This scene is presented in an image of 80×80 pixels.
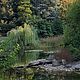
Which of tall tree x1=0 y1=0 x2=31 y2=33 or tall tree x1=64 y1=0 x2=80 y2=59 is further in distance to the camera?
tall tree x1=0 y1=0 x2=31 y2=33

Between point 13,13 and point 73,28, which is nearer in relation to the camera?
point 73,28

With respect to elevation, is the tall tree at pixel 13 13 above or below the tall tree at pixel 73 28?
below

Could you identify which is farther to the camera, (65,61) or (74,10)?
(74,10)

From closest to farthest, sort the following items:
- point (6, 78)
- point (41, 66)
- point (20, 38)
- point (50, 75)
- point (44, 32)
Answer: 1. point (6, 78)
2. point (50, 75)
3. point (41, 66)
4. point (20, 38)
5. point (44, 32)

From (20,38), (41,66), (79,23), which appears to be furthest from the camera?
(20,38)

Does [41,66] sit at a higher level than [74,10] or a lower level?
A: lower

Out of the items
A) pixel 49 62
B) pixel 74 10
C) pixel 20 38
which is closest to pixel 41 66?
pixel 49 62

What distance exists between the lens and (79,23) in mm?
24328

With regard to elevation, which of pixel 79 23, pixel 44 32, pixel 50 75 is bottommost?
pixel 44 32

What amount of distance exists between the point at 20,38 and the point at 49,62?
7.93 m

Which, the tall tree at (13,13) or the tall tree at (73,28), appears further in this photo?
the tall tree at (13,13)

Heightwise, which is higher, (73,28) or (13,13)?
(73,28)

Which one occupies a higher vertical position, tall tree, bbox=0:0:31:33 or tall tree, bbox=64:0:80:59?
tall tree, bbox=64:0:80:59

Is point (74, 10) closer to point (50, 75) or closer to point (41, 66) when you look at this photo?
point (41, 66)
